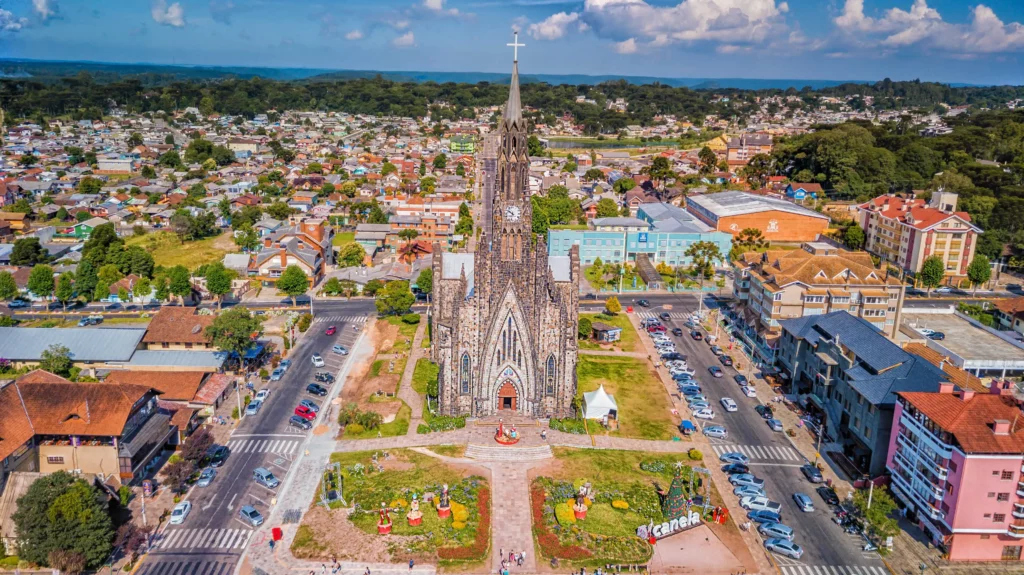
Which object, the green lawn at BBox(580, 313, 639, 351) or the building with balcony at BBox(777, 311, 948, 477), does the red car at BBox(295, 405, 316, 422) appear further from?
the building with balcony at BBox(777, 311, 948, 477)

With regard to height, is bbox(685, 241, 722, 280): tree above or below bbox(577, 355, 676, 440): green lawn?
above

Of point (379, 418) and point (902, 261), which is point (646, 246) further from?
point (379, 418)

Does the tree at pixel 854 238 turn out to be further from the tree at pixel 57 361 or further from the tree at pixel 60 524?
the tree at pixel 60 524

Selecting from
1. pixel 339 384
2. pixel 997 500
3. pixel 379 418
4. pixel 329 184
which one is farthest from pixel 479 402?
pixel 329 184

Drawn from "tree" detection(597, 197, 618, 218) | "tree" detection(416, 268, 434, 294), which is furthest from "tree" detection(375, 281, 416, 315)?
"tree" detection(597, 197, 618, 218)

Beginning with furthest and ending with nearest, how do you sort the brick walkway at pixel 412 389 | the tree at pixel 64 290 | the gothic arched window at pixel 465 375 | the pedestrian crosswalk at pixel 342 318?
the tree at pixel 64 290, the pedestrian crosswalk at pixel 342 318, the brick walkway at pixel 412 389, the gothic arched window at pixel 465 375

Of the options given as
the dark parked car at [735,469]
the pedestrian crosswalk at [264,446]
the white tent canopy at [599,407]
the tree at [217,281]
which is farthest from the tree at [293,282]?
the dark parked car at [735,469]
